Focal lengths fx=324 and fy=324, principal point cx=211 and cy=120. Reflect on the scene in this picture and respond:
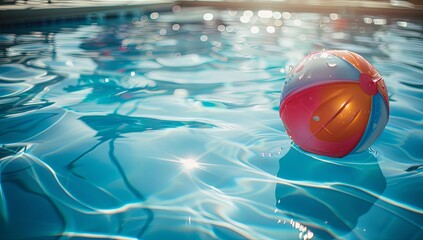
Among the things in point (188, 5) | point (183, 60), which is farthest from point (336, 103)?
point (188, 5)

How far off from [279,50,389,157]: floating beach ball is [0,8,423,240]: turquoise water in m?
0.35

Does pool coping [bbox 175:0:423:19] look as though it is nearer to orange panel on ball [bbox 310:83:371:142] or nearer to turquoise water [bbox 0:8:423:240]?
turquoise water [bbox 0:8:423:240]

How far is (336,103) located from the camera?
2361 mm

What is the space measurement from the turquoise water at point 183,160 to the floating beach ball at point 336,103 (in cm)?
35

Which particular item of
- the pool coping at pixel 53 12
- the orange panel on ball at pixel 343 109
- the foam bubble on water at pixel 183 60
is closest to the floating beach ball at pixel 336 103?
the orange panel on ball at pixel 343 109

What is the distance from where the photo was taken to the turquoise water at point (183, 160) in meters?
2.12

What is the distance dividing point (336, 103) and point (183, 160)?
135cm

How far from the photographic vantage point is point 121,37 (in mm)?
8984

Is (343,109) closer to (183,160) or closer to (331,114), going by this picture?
(331,114)

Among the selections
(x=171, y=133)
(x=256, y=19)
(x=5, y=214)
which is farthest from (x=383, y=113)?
(x=256, y=19)

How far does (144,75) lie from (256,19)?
8938mm

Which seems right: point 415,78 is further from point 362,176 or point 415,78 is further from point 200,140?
point 200,140

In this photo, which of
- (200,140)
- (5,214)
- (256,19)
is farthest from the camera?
(256,19)

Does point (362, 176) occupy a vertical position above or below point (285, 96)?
below
